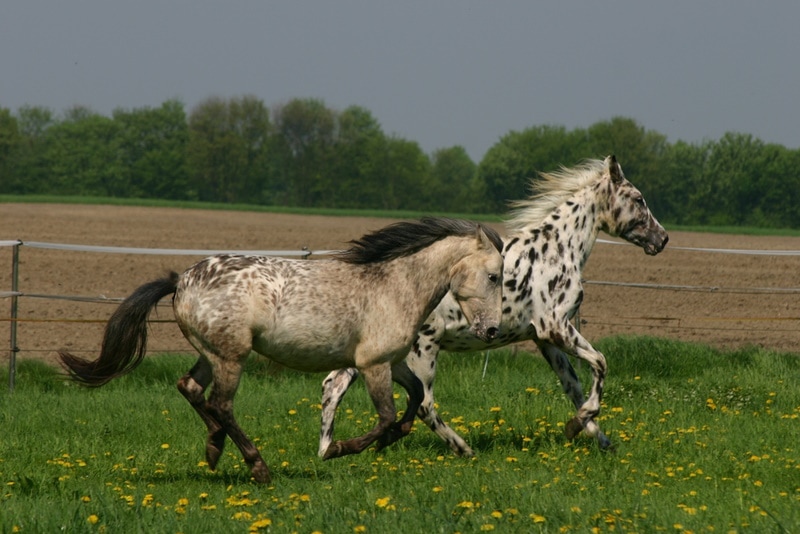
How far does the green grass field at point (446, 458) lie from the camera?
5.31 m

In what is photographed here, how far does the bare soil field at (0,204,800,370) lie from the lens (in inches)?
656

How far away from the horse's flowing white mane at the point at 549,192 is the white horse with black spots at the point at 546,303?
1 centimetres

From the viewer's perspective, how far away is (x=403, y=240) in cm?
729

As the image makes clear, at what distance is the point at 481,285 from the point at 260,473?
1.86 m

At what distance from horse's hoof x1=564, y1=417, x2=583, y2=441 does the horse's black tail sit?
121 inches

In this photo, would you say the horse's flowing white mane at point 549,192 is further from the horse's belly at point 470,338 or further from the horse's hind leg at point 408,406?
the horse's hind leg at point 408,406

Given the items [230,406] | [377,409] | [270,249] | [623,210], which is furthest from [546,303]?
[270,249]

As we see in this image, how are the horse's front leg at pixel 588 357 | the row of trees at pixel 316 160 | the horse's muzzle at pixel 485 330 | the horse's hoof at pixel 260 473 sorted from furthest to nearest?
1. the row of trees at pixel 316 160
2. the horse's front leg at pixel 588 357
3. the horse's muzzle at pixel 485 330
4. the horse's hoof at pixel 260 473

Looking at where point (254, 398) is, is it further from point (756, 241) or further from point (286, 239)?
point (756, 241)

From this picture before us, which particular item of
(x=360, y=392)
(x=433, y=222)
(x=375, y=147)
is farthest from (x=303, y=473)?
(x=375, y=147)

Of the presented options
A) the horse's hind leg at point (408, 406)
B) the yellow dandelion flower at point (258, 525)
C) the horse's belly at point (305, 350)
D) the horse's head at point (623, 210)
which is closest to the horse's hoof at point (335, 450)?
the horse's hind leg at point (408, 406)

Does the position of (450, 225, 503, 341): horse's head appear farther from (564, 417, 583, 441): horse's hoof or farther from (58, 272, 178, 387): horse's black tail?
(58, 272, 178, 387): horse's black tail

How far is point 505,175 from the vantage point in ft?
273

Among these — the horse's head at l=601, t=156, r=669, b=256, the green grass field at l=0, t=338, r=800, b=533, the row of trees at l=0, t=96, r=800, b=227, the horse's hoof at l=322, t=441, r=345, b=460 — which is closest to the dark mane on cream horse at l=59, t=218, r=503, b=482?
the horse's hoof at l=322, t=441, r=345, b=460
